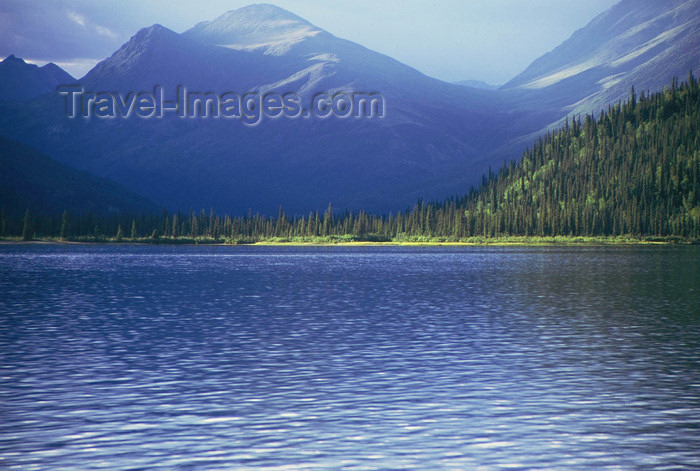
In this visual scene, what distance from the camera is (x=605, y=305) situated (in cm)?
7094

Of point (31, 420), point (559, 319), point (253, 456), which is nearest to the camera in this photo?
point (253, 456)

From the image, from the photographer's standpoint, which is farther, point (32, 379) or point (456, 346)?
point (456, 346)

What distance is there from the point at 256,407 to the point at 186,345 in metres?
18.0

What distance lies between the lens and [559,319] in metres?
59.8

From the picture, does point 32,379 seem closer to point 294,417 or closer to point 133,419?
point 133,419

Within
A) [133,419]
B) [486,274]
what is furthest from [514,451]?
[486,274]

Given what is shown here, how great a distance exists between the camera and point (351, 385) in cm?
3459

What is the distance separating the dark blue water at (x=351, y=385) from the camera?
24.4 m

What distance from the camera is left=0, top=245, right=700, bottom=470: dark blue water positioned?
959 inches

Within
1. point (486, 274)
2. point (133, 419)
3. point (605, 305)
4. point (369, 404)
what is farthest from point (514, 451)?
point (486, 274)

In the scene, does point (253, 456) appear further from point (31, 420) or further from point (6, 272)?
point (6, 272)

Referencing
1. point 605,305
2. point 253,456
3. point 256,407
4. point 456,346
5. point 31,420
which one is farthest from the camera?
point 605,305

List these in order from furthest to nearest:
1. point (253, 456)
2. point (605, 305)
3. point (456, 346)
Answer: point (605, 305) → point (456, 346) → point (253, 456)

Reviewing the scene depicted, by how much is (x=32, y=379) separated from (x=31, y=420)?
8.47 metres
